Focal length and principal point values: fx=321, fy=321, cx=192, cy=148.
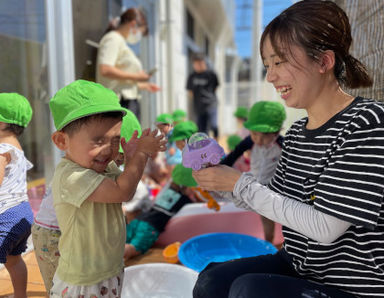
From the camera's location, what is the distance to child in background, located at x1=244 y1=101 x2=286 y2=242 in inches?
101

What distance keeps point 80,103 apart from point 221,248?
1.82m

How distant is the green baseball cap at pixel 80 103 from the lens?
3.85ft

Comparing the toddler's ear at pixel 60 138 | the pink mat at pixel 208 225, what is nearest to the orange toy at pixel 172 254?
the pink mat at pixel 208 225

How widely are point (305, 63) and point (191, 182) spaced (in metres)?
1.58

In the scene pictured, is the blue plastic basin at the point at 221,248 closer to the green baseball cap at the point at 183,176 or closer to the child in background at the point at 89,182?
the green baseball cap at the point at 183,176

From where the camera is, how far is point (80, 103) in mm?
1201

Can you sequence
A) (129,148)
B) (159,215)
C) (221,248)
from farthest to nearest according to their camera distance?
(159,215), (221,248), (129,148)

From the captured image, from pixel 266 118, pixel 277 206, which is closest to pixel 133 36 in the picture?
pixel 266 118

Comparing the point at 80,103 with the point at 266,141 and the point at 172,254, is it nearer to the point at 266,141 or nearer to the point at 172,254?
the point at 172,254

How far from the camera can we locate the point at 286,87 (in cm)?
118

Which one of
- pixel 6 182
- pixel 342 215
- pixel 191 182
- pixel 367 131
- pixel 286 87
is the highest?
pixel 286 87

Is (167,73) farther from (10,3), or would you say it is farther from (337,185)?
(337,185)

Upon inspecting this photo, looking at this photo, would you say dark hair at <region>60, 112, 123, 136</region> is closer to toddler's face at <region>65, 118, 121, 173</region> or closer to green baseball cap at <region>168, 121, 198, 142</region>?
toddler's face at <region>65, 118, 121, 173</region>

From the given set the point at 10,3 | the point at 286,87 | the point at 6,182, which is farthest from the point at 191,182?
the point at 10,3
